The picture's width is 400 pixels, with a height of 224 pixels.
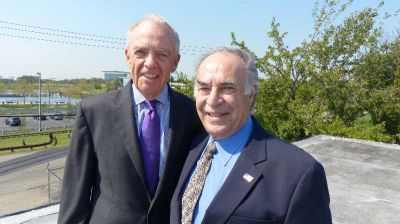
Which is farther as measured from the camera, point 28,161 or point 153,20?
point 28,161

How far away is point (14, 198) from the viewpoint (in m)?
16.7

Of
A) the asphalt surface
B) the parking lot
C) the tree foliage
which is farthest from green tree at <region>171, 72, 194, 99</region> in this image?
the parking lot

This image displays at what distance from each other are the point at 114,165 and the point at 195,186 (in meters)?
0.47

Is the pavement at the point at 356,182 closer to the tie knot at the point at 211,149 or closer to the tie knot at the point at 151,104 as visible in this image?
the tie knot at the point at 151,104

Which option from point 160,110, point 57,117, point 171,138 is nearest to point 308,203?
point 171,138

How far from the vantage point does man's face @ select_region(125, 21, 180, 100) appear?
1.95m

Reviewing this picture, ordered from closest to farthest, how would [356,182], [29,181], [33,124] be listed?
[356,182], [29,181], [33,124]

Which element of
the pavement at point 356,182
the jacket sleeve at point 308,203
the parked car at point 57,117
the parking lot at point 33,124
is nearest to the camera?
the jacket sleeve at point 308,203

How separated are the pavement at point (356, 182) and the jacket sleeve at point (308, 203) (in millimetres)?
1869

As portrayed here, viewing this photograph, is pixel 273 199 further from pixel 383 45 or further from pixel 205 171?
pixel 383 45

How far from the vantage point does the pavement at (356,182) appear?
3260 millimetres

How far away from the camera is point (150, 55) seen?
1.95 m

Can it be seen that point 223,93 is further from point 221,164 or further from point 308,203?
point 308,203

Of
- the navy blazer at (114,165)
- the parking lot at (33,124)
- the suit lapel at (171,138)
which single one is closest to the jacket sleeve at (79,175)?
the navy blazer at (114,165)
